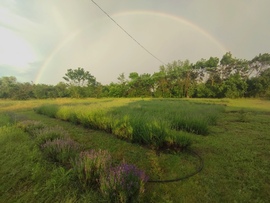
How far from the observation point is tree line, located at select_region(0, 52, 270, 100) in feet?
111

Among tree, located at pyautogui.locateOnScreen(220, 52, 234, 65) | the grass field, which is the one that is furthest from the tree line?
the grass field

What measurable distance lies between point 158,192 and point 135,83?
1794 inches

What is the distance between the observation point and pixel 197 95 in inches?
1487

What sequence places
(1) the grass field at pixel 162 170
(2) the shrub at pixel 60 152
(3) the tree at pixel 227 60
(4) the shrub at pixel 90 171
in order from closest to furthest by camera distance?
(1) the grass field at pixel 162 170 → (4) the shrub at pixel 90 171 → (2) the shrub at pixel 60 152 → (3) the tree at pixel 227 60

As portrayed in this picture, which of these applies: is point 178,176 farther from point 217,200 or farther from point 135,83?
point 135,83

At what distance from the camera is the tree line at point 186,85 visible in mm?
33906

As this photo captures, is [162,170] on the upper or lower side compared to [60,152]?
lower

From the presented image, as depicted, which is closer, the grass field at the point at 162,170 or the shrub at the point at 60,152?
the grass field at the point at 162,170

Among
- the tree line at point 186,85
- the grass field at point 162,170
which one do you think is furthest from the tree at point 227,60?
the grass field at point 162,170

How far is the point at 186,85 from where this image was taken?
3900 centimetres

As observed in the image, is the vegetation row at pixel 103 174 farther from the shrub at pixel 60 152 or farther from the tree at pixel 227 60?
the tree at pixel 227 60

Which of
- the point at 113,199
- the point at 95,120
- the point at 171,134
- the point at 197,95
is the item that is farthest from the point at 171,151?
the point at 197,95

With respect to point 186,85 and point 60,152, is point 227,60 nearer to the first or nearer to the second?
point 186,85

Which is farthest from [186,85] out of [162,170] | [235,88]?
[162,170]
